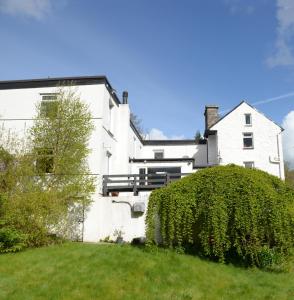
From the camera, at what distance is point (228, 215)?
10617mm

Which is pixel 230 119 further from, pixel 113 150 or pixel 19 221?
pixel 19 221

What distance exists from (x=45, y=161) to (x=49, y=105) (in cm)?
288

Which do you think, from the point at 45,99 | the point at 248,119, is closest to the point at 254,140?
the point at 248,119

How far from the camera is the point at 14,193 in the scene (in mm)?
13375

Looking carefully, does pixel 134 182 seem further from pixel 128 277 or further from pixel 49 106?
pixel 128 277

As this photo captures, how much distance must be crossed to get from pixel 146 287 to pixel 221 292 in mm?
1943

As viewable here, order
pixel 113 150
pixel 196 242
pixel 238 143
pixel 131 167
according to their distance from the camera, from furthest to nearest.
Result: pixel 238 143 < pixel 131 167 < pixel 113 150 < pixel 196 242

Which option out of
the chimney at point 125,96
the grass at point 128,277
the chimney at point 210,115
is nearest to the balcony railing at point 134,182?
the grass at point 128,277

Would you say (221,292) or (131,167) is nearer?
(221,292)

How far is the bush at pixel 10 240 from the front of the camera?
11.6 m

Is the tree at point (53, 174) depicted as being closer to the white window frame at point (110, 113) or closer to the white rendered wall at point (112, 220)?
the white rendered wall at point (112, 220)

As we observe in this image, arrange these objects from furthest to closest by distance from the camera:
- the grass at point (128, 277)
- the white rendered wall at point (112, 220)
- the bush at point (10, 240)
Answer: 1. the white rendered wall at point (112, 220)
2. the bush at point (10, 240)
3. the grass at point (128, 277)

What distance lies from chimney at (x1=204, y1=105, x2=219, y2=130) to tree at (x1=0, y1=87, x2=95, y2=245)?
15.4 m

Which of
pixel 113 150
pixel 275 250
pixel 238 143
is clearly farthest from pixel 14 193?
pixel 238 143
